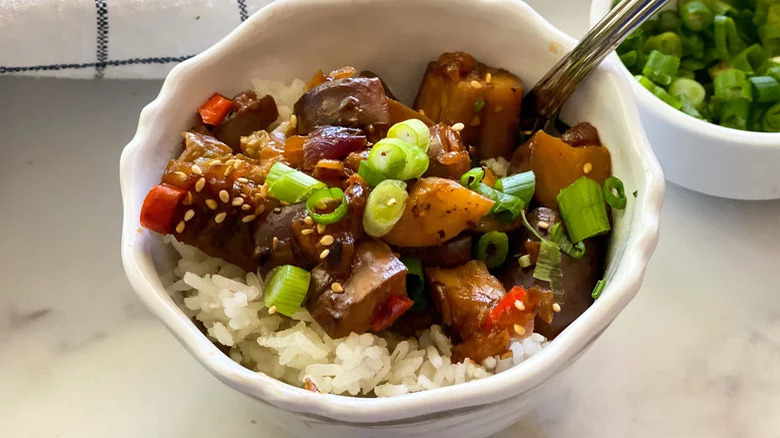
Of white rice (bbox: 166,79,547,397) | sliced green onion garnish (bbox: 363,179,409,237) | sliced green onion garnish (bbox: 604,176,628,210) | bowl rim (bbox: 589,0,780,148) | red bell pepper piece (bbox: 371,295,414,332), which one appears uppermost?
bowl rim (bbox: 589,0,780,148)

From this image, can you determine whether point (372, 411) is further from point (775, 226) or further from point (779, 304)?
point (775, 226)

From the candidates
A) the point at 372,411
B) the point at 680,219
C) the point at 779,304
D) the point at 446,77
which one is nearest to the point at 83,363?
the point at 372,411

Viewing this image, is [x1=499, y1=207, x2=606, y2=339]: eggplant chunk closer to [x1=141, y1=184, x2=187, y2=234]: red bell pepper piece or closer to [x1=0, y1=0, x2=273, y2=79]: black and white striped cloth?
[x1=141, y1=184, x2=187, y2=234]: red bell pepper piece

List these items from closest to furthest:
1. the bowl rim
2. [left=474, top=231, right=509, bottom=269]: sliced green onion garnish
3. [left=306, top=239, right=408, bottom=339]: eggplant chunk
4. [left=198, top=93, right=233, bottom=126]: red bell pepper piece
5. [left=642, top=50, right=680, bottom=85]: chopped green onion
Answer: [left=306, top=239, right=408, bottom=339]: eggplant chunk, [left=474, top=231, right=509, bottom=269]: sliced green onion garnish, [left=198, top=93, right=233, bottom=126]: red bell pepper piece, the bowl rim, [left=642, top=50, right=680, bottom=85]: chopped green onion

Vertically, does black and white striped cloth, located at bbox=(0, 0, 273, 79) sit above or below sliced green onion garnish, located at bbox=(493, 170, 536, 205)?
below

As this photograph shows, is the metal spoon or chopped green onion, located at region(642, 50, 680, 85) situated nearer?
the metal spoon

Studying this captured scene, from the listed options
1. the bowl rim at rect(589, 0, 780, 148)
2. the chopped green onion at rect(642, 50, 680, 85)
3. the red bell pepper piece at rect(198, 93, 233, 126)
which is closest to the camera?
the red bell pepper piece at rect(198, 93, 233, 126)

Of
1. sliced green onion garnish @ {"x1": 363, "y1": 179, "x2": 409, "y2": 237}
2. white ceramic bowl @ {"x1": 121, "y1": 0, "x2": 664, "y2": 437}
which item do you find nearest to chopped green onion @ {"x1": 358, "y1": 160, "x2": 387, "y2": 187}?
sliced green onion garnish @ {"x1": 363, "y1": 179, "x2": 409, "y2": 237}

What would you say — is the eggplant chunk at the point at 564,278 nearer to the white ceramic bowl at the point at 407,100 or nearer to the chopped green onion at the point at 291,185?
the white ceramic bowl at the point at 407,100
